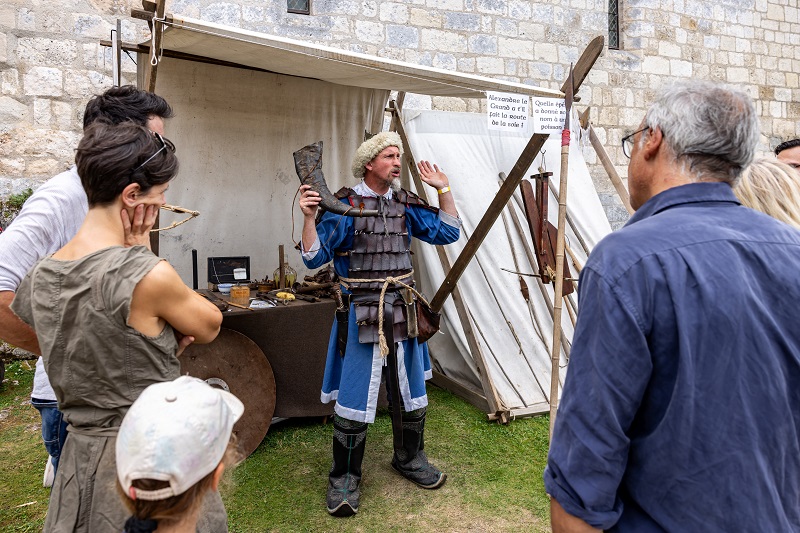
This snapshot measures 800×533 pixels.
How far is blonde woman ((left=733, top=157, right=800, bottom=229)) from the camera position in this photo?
151 cm

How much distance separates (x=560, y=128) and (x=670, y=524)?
7.81 ft

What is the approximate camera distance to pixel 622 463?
1011 mm

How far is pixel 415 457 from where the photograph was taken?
304cm

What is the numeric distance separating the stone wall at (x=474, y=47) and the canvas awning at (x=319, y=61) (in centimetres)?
199

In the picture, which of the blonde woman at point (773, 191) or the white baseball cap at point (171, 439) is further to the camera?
the blonde woman at point (773, 191)

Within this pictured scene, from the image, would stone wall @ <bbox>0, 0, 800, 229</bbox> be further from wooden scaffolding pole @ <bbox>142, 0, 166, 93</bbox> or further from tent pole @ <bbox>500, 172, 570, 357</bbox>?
wooden scaffolding pole @ <bbox>142, 0, 166, 93</bbox>

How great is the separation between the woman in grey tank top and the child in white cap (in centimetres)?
22

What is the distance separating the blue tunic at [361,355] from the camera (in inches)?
111

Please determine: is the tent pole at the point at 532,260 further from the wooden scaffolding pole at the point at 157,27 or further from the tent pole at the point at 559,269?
the wooden scaffolding pole at the point at 157,27

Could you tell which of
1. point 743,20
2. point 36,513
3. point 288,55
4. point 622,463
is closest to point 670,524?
point 622,463

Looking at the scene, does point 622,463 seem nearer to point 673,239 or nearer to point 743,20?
point 673,239

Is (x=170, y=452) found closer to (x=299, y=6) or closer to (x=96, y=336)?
(x=96, y=336)

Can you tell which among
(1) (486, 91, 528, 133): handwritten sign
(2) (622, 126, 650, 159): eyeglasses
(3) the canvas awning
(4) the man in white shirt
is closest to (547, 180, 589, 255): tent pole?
(3) the canvas awning

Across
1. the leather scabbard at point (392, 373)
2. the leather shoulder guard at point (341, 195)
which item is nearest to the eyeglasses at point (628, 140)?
the leather scabbard at point (392, 373)
